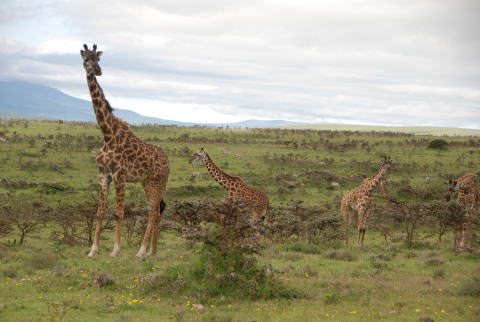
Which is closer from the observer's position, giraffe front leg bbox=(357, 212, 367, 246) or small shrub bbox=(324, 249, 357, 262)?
small shrub bbox=(324, 249, 357, 262)

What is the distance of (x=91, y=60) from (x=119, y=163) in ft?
8.84

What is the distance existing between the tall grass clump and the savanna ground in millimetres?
85

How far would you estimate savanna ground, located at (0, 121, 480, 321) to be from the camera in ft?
32.2

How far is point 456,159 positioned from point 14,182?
31632 millimetres

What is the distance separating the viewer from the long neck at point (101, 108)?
15195 millimetres

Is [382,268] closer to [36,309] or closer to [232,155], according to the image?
[36,309]

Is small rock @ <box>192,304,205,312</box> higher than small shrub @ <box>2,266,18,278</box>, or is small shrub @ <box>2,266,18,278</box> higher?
small rock @ <box>192,304,205,312</box>

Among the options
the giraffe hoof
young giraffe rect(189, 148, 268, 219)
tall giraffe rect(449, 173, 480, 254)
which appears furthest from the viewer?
young giraffe rect(189, 148, 268, 219)

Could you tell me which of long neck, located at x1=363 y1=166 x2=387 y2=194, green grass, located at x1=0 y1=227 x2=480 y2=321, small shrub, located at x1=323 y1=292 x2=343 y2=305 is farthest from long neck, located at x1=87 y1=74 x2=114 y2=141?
long neck, located at x1=363 y1=166 x2=387 y2=194

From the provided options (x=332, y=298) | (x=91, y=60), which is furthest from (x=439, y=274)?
(x=91, y=60)

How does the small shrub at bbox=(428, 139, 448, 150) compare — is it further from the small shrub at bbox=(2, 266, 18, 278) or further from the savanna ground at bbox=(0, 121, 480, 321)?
the small shrub at bbox=(2, 266, 18, 278)

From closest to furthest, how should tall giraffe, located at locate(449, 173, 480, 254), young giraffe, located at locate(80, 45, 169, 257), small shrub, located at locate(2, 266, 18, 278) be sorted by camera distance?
small shrub, located at locate(2, 266, 18, 278) → young giraffe, located at locate(80, 45, 169, 257) → tall giraffe, located at locate(449, 173, 480, 254)

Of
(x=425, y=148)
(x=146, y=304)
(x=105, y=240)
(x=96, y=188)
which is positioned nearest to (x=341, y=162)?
(x=425, y=148)

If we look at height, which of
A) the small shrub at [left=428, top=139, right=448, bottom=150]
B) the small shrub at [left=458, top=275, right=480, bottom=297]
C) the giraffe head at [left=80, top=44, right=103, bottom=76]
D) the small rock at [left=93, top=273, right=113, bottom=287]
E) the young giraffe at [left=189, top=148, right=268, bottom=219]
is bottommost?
the small rock at [left=93, top=273, right=113, bottom=287]
